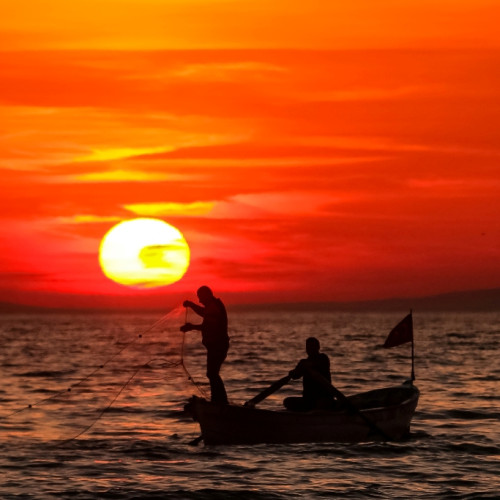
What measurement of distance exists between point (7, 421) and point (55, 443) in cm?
472

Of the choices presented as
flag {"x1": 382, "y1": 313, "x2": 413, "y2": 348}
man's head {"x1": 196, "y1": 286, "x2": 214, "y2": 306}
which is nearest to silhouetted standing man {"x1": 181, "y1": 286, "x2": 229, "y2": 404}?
man's head {"x1": 196, "y1": 286, "x2": 214, "y2": 306}

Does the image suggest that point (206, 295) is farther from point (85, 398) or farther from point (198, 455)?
point (85, 398)

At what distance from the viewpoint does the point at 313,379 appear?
24.8m

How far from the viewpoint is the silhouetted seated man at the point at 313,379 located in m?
24.3

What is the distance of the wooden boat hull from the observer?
24156mm

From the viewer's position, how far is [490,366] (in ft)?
189

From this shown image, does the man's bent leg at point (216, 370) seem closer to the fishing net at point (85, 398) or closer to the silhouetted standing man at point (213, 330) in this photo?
the silhouetted standing man at point (213, 330)

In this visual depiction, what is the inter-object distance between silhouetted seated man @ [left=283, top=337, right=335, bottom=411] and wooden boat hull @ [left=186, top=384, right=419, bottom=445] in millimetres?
274

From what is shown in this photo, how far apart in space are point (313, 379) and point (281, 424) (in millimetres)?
1280

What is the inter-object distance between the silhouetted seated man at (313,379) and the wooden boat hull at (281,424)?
27cm

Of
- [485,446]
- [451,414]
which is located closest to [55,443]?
[485,446]

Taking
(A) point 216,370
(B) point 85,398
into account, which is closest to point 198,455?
(A) point 216,370

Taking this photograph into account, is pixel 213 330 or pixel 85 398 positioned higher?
pixel 213 330

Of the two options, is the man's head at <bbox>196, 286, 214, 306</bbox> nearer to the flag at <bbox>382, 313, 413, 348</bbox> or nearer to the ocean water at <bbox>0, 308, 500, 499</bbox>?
the ocean water at <bbox>0, 308, 500, 499</bbox>
